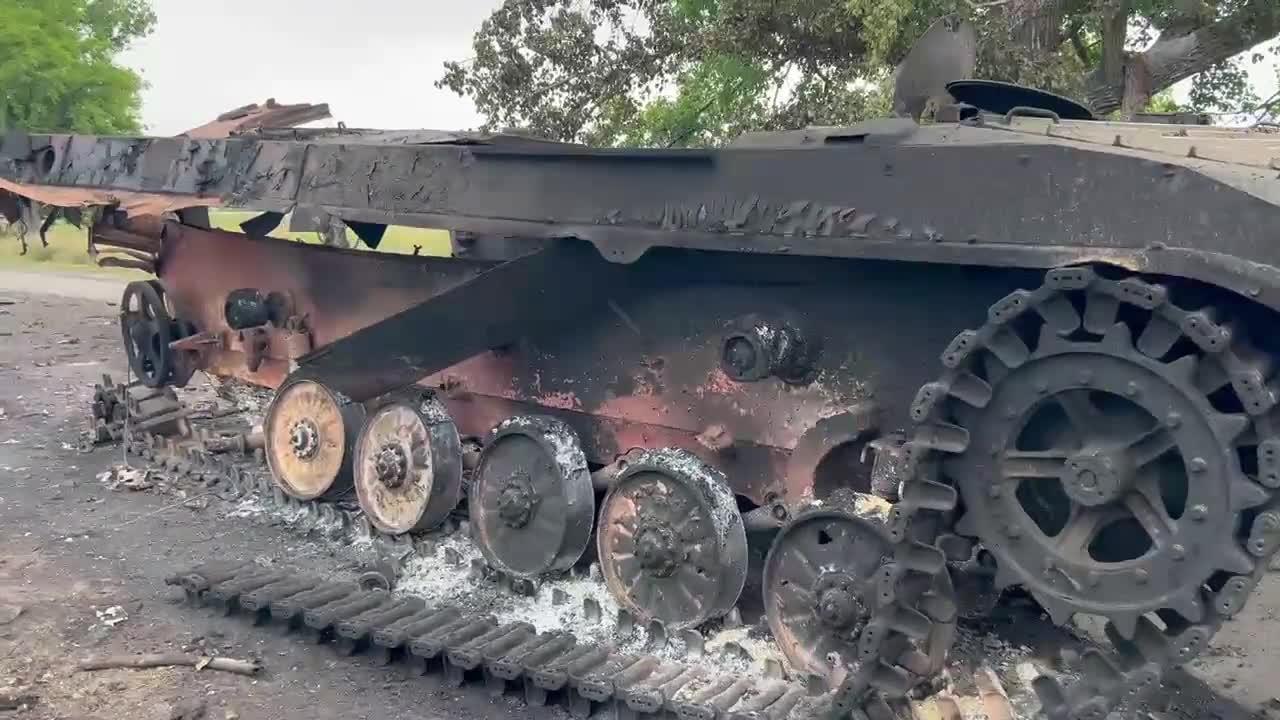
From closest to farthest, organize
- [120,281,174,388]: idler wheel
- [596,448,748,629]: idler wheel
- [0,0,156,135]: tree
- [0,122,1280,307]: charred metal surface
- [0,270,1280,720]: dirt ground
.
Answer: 1. [0,122,1280,307]: charred metal surface
2. [0,270,1280,720]: dirt ground
3. [596,448,748,629]: idler wheel
4. [120,281,174,388]: idler wheel
5. [0,0,156,135]: tree

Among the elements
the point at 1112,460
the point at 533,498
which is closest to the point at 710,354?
the point at 533,498

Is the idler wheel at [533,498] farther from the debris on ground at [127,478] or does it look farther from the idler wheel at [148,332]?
the idler wheel at [148,332]

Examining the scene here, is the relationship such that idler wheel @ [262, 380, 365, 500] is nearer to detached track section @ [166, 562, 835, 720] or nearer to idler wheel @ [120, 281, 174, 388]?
detached track section @ [166, 562, 835, 720]

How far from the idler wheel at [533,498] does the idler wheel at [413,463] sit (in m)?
0.45

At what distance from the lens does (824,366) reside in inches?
199

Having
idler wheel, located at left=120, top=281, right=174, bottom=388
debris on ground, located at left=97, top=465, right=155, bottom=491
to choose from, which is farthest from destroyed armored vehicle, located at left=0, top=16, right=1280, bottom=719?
debris on ground, located at left=97, top=465, right=155, bottom=491

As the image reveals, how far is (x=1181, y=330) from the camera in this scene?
3.40 m

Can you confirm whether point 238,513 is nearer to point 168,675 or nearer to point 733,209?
point 168,675

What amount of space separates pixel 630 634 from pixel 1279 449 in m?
2.96

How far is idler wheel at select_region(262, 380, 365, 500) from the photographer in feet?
23.0

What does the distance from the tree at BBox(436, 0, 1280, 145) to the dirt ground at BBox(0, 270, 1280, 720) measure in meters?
6.23

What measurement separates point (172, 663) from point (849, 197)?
3.61 metres

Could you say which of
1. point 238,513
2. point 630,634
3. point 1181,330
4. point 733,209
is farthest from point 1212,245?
point 238,513

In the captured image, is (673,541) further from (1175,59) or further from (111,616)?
(1175,59)
